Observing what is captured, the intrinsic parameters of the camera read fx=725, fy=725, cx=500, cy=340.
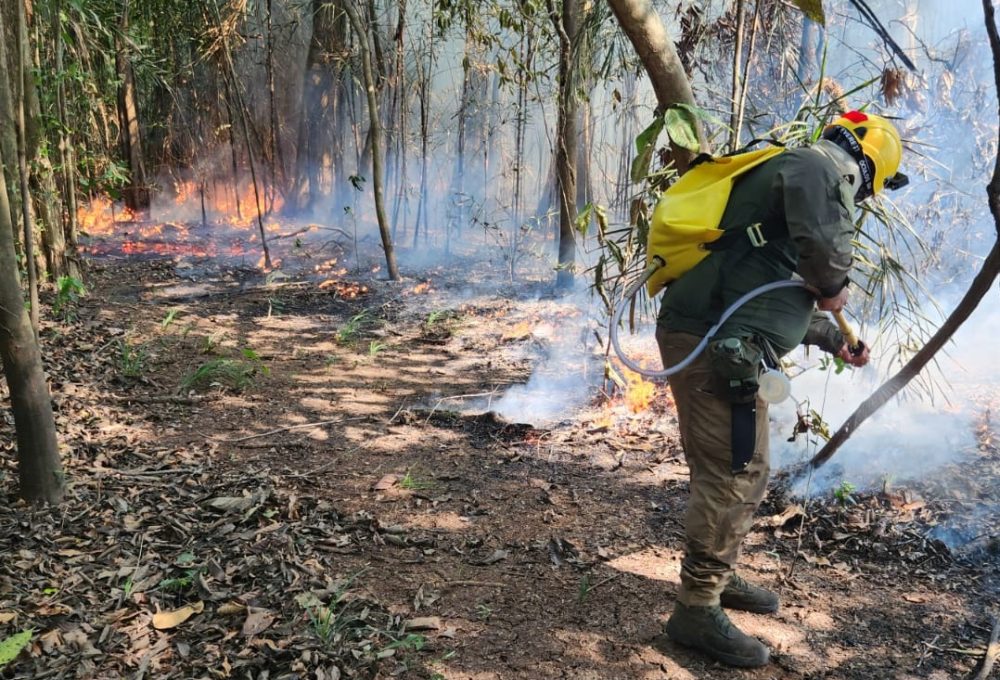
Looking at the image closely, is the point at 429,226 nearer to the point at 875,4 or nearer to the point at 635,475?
the point at 875,4

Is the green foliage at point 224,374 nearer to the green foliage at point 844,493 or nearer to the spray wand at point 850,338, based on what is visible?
the green foliage at point 844,493

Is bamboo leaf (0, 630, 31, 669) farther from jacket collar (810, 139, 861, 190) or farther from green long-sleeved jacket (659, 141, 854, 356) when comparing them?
jacket collar (810, 139, 861, 190)

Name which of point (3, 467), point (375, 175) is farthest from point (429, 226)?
point (3, 467)

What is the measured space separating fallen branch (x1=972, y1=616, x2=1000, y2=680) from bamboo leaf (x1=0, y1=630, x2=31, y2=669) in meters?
3.10

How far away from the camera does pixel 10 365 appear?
3033 millimetres

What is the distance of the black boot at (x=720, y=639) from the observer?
253 cm

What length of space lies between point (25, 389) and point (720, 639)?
9.66 ft

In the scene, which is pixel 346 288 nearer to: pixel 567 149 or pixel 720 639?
pixel 567 149

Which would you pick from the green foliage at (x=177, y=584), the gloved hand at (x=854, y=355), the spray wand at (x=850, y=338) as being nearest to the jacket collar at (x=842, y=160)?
the spray wand at (x=850, y=338)

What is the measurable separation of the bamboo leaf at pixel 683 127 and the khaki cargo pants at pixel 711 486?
102 centimetres

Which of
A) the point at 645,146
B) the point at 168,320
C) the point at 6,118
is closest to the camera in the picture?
the point at 645,146

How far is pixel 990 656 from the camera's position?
251 centimetres

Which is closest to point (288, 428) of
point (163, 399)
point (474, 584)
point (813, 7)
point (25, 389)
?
point (163, 399)

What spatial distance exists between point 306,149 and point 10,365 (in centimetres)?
1200
